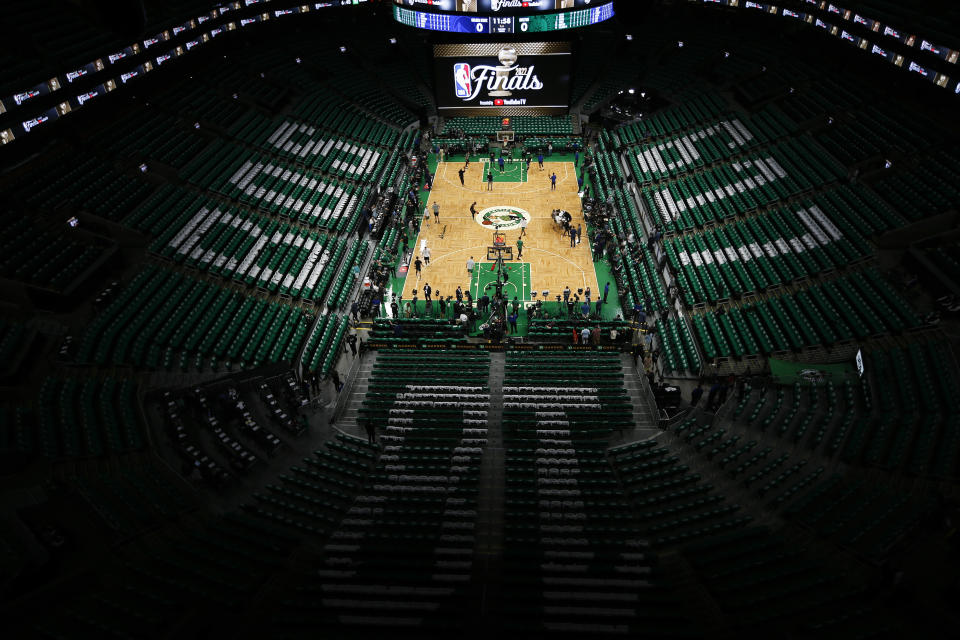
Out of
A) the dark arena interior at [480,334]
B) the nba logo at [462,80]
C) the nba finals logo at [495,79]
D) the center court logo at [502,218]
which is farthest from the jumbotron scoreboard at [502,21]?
the center court logo at [502,218]

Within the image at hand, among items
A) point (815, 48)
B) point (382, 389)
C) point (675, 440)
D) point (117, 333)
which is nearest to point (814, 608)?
point (675, 440)

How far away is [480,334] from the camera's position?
90.4ft

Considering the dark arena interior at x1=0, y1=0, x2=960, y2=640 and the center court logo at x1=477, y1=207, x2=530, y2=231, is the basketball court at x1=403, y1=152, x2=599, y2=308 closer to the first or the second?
the center court logo at x1=477, y1=207, x2=530, y2=231

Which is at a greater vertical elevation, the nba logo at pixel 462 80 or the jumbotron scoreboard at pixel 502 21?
the nba logo at pixel 462 80

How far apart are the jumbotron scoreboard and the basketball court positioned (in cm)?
997

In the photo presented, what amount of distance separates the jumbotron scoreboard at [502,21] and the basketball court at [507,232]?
997 cm

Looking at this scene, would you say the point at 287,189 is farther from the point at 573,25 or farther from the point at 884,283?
the point at 884,283

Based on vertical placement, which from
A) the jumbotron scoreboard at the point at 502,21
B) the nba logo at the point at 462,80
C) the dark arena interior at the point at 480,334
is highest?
the nba logo at the point at 462,80

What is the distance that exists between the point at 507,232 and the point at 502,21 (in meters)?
13.5

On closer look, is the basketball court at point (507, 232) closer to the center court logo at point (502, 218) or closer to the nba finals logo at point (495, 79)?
the center court logo at point (502, 218)

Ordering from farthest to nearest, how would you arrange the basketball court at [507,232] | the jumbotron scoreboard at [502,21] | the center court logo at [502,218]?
the center court logo at [502,218] → the jumbotron scoreboard at [502,21] → the basketball court at [507,232]

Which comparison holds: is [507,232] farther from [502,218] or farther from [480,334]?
[480,334]

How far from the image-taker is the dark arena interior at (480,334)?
1416 centimetres

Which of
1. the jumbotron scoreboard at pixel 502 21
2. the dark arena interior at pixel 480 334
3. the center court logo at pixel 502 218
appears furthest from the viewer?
the center court logo at pixel 502 218
